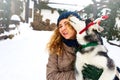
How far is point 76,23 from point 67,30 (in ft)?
0.54

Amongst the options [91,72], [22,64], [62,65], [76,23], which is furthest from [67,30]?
[22,64]

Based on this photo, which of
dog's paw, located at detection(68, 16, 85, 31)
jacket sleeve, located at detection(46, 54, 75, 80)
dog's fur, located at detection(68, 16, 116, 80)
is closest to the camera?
dog's fur, located at detection(68, 16, 116, 80)

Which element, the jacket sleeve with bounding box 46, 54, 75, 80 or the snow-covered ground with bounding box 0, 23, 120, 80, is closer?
the jacket sleeve with bounding box 46, 54, 75, 80

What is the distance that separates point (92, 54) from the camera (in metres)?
2.65

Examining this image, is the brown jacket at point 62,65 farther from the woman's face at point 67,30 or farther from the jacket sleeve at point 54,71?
the woman's face at point 67,30

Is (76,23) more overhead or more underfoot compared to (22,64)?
more overhead

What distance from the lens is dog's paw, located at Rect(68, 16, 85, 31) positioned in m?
2.71

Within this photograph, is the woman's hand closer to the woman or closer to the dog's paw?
the woman

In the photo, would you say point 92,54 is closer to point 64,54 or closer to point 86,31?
point 86,31

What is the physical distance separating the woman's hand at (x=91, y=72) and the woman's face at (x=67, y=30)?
345 mm

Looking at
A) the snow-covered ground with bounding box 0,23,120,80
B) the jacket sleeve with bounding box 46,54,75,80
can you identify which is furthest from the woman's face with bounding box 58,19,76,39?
the snow-covered ground with bounding box 0,23,120,80

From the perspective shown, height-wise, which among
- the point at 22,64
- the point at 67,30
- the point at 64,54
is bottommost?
the point at 22,64

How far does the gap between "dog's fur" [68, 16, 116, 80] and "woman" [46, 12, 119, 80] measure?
129 mm

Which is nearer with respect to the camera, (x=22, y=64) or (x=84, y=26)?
(x=84, y=26)
